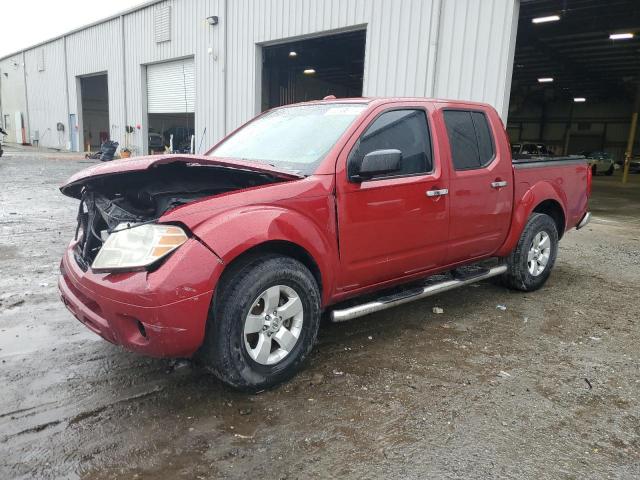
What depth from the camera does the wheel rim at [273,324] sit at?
2861 millimetres

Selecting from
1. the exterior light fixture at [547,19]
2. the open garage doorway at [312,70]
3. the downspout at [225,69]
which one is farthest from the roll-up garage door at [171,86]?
the exterior light fixture at [547,19]

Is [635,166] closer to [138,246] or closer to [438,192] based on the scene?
[438,192]

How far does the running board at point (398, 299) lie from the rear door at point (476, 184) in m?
0.19

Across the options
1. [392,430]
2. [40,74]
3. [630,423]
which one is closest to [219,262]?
[392,430]

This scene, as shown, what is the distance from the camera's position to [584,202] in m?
5.65

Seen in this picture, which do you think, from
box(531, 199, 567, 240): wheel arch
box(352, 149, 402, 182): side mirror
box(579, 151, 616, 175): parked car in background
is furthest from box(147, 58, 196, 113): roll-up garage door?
box(579, 151, 616, 175): parked car in background

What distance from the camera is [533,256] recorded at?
505 cm

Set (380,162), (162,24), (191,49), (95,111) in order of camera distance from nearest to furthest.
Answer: (380,162) → (191,49) → (162,24) → (95,111)

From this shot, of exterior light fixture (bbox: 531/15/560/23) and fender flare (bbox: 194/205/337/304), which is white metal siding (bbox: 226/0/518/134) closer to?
fender flare (bbox: 194/205/337/304)

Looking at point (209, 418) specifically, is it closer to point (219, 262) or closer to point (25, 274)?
point (219, 262)

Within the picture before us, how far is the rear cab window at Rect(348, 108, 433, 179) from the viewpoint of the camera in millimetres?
3477

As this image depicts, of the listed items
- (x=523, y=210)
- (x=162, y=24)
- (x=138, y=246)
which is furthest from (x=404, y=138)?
(x=162, y=24)

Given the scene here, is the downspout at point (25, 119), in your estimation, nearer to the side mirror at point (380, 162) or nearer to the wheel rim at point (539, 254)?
the wheel rim at point (539, 254)

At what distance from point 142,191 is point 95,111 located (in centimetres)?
3801
